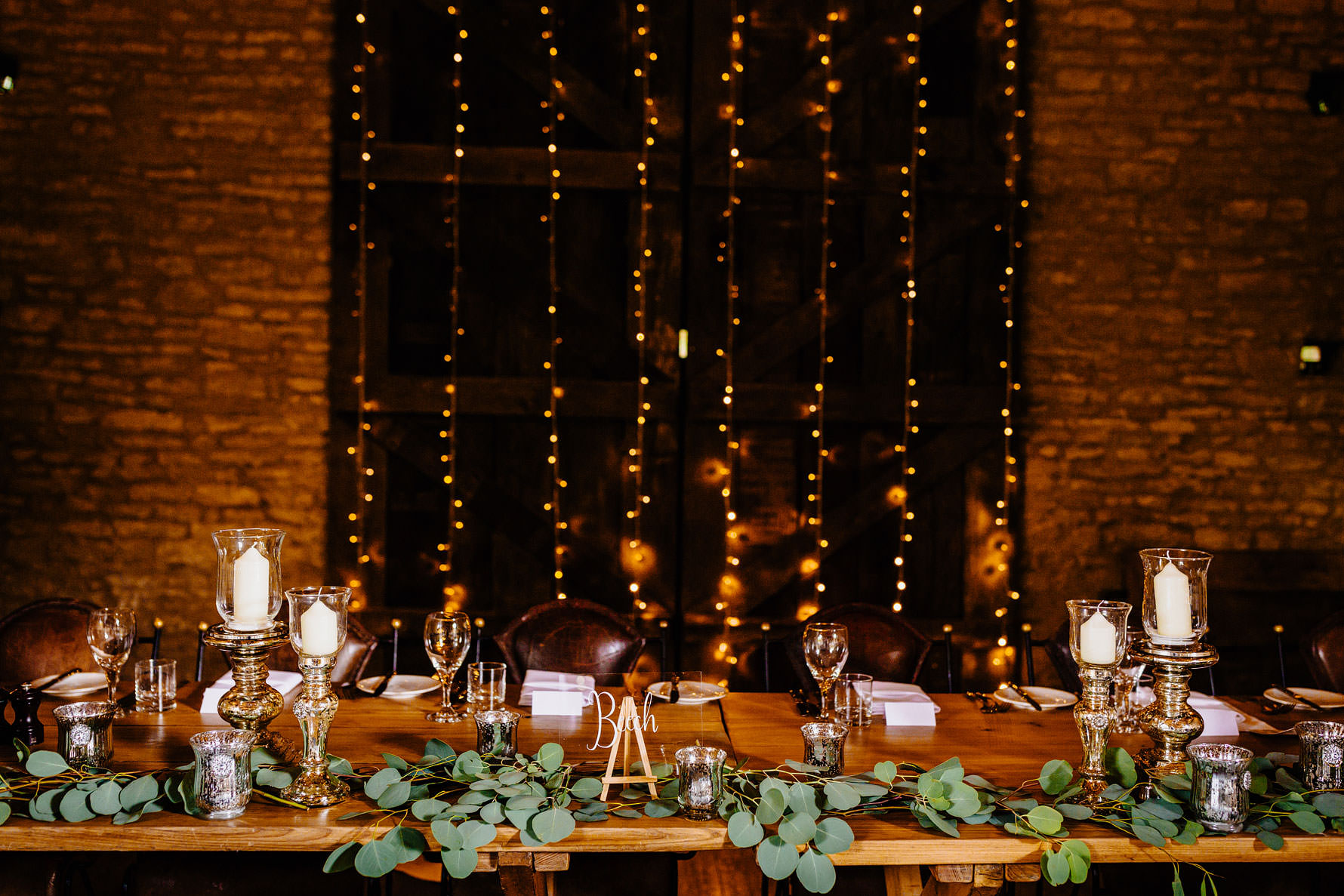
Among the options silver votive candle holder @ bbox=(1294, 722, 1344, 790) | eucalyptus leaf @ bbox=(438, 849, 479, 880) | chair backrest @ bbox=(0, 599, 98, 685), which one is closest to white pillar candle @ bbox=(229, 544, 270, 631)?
eucalyptus leaf @ bbox=(438, 849, 479, 880)

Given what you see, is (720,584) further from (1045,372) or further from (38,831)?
(38,831)

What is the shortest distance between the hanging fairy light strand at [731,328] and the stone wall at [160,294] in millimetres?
1854

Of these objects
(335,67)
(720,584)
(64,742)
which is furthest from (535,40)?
(64,742)

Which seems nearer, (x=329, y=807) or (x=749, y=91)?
(x=329, y=807)

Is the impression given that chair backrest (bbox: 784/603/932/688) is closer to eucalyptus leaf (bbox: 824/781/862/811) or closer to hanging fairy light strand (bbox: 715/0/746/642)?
hanging fairy light strand (bbox: 715/0/746/642)

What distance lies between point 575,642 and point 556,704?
75 centimetres

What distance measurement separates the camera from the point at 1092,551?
4555mm

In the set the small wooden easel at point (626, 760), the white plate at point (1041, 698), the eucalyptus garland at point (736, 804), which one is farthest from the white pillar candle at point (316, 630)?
the white plate at point (1041, 698)

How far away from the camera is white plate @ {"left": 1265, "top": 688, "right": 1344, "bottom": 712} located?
2.63 m

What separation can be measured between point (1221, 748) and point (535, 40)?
13.0 ft

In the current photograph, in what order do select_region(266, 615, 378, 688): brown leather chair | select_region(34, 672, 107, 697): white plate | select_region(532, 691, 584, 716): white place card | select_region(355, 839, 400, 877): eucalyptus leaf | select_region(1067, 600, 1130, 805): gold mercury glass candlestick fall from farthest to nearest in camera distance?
select_region(266, 615, 378, 688): brown leather chair → select_region(34, 672, 107, 697): white plate → select_region(532, 691, 584, 716): white place card → select_region(1067, 600, 1130, 805): gold mercury glass candlestick → select_region(355, 839, 400, 877): eucalyptus leaf

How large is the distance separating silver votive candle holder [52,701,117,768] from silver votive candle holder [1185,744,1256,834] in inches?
84.0

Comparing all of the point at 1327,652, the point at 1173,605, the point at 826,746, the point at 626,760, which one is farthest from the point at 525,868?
the point at 1327,652

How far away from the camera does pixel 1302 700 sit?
8.87ft
